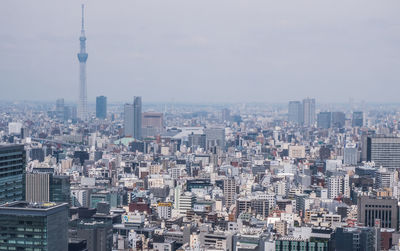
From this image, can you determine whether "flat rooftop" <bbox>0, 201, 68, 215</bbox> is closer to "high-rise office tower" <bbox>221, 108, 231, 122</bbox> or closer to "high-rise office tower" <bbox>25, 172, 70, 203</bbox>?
"high-rise office tower" <bbox>25, 172, 70, 203</bbox>

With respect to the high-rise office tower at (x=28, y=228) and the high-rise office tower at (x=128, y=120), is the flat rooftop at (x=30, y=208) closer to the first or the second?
the high-rise office tower at (x=28, y=228)

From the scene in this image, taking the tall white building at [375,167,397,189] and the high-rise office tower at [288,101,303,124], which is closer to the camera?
the tall white building at [375,167,397,189]

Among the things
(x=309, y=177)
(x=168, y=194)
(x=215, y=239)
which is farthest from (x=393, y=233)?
(x=309, y=177)

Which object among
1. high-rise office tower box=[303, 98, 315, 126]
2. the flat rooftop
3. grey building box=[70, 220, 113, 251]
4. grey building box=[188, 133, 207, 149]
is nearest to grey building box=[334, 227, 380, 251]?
grey building box=[70, 220, 113, 251]

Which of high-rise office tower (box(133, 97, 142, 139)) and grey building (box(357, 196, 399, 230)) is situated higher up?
high-rise office tower (box(133, 97, 142, 139))

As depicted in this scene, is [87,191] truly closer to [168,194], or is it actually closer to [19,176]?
[168,194]

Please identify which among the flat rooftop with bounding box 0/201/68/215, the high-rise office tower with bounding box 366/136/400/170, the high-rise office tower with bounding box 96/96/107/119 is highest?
the high-rise office tower with bounding box 96/96/107/119
